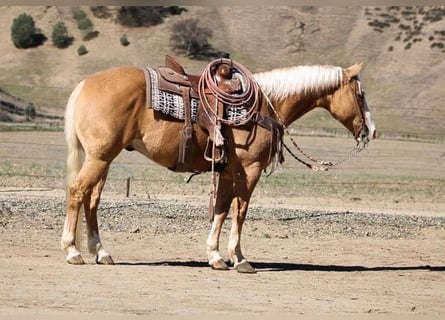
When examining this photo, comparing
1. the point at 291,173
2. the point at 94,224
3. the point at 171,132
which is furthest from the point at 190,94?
the point at 291,173

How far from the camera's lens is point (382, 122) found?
127ft

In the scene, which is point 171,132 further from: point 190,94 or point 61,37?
point 61,37

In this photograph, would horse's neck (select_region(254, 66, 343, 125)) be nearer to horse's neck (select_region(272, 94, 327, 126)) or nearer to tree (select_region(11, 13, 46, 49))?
horse's neck (select_region(272, 94, 327, 126))

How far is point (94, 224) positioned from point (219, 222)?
1.22m

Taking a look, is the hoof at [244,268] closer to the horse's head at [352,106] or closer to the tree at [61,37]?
the horse's head at [352,106]

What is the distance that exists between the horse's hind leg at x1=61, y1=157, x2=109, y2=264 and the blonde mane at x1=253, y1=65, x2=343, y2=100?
5.97 feet

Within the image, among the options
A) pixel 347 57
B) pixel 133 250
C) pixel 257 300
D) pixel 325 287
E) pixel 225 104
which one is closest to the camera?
pixel 257 300

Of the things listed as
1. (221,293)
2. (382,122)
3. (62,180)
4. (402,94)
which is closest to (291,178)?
(62,180)

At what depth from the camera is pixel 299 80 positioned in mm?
9711

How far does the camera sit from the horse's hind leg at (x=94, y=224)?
9289 millimetres

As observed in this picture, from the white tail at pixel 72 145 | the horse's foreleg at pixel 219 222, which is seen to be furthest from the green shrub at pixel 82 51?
the white tail at pixel 72 145

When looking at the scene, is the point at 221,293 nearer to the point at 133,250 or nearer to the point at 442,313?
the point at 442,313

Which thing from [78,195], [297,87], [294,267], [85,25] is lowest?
[85,25]

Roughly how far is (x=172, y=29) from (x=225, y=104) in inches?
2063
